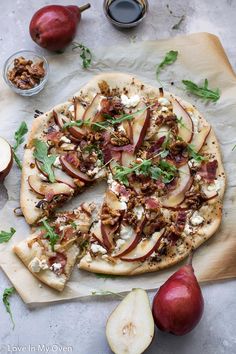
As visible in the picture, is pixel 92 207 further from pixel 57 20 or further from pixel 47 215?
pixel 57 20

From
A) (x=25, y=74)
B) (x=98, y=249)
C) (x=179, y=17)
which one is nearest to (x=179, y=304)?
(x=98, y=249)

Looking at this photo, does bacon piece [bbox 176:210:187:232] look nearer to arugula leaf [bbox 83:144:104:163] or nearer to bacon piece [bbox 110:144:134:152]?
bacon piece [bbox 110:144:134:152]

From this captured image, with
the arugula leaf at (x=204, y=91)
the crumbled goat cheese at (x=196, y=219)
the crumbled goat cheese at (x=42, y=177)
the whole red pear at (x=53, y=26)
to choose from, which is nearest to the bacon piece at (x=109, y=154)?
the crumbled goat cheese at (x=42, y=177)

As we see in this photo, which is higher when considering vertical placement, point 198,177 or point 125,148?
point 125,148

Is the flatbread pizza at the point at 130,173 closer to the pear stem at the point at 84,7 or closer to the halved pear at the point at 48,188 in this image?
the halved pear at the point at 48,188

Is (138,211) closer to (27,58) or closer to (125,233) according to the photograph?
(125,233)

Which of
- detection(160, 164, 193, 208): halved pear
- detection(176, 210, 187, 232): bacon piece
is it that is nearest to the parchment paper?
detection(176, 210, 187, 232): bacon piece
